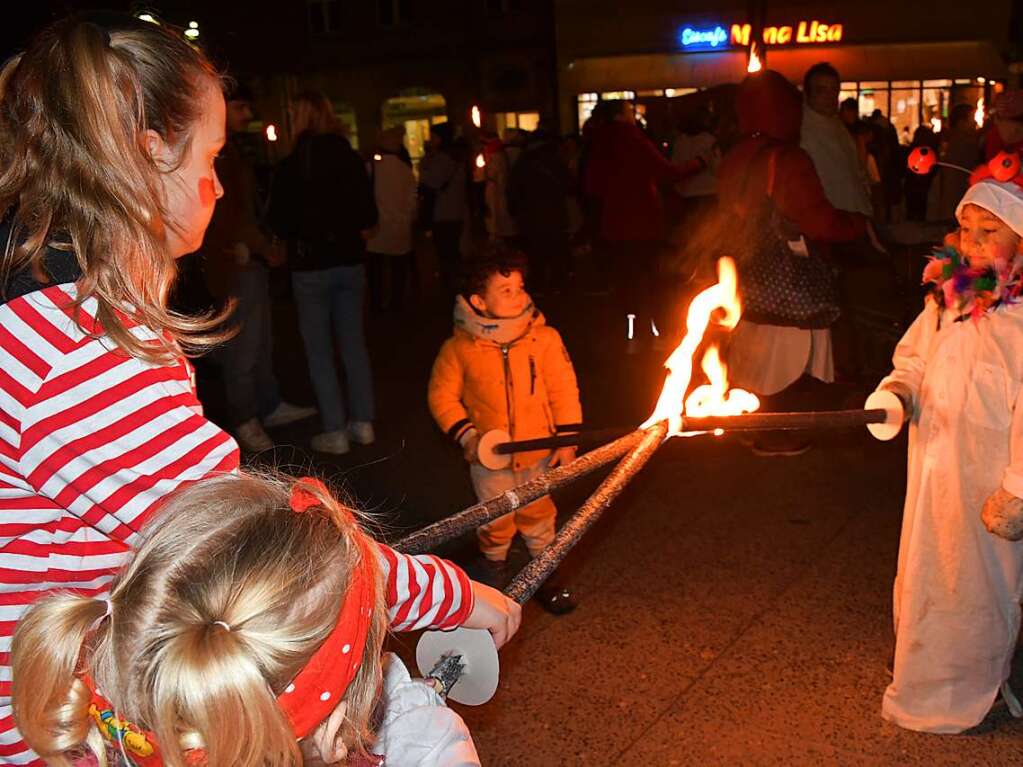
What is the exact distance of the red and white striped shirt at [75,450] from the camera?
1.45 m

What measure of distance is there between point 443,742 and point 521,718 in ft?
6.99

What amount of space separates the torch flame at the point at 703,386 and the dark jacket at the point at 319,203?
125 inches

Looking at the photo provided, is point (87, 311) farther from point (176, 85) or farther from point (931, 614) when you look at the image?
point (931, 614)

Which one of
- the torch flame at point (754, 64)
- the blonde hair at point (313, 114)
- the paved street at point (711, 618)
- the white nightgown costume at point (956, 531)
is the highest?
the torch flame at point (754, 64)

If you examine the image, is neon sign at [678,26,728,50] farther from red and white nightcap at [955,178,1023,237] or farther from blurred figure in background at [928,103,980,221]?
red and white nightcap at [955,178,1023,237]

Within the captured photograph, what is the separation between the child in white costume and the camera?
3.23 m

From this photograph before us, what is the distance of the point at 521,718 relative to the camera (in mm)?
3816

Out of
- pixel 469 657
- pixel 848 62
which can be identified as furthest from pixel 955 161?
pixel 848 62

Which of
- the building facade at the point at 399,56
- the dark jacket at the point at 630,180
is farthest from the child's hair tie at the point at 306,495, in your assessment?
the building facade at the point at 399,56

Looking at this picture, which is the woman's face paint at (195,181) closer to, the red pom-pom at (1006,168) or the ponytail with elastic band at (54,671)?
the ponytail with elastic band at (54,671)

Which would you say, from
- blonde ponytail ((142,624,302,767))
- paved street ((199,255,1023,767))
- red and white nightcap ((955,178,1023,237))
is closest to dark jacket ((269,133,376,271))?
paved street ((199,255,1023,767))

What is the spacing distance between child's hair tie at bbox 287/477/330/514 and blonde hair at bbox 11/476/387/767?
0.07 feet

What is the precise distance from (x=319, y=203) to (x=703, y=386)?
3.63m

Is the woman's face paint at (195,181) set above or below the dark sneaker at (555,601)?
above
